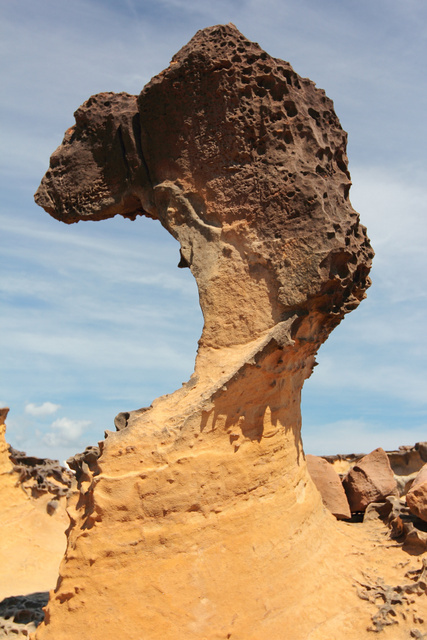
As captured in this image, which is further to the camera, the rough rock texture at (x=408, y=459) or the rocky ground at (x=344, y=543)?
the rough rock texture at (x=408, y=459)

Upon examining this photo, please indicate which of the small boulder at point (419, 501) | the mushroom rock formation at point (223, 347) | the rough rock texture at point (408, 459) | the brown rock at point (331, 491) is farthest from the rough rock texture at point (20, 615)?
the rough rock texture at point (408, 459)

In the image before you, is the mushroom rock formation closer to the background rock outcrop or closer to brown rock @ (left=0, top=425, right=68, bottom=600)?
the background rock outcrop

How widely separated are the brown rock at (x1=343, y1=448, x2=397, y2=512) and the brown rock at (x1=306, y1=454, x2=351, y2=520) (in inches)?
8.5

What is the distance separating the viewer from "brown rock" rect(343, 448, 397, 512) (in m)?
6.84

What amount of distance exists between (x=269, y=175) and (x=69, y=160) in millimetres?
2137

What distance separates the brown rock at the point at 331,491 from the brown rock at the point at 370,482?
217 mm

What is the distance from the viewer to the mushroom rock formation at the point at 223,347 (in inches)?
173

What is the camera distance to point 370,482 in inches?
271

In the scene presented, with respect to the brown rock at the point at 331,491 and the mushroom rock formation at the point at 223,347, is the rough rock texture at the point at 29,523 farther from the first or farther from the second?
the mushroom rock formation at the point at 223,347

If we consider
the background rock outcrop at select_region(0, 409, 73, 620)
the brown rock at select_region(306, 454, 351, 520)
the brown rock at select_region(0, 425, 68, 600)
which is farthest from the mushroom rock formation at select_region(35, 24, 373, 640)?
the brown rock at select_region(0, 425, 68, 600)

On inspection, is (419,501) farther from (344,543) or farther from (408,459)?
(408,459)

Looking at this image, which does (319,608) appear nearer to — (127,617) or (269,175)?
(127,617)

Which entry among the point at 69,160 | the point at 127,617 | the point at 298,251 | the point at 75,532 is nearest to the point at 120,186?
the point at 69,160

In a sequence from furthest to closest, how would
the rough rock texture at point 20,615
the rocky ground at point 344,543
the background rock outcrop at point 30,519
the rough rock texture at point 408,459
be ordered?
the background rock outcrop at point 30,519, the rough rock texture at point 408,459, the rough rock texture at point 20,615, the rocky ground at point 344,543
